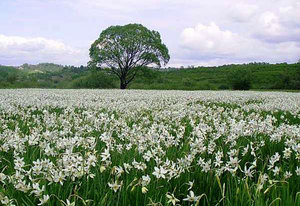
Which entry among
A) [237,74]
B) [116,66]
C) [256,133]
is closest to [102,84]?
[116,66]

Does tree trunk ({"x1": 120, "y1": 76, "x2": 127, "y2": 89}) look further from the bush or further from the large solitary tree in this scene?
the bush

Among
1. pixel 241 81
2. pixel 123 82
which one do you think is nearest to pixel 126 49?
pixel 123 82

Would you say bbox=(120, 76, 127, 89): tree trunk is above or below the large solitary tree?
below

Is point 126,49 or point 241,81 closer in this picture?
point 126,49

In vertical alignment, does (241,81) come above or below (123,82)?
above

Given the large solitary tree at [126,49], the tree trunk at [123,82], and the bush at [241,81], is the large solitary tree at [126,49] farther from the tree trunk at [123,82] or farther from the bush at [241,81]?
the bush at [241,81]

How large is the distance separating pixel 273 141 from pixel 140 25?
50.8 metres

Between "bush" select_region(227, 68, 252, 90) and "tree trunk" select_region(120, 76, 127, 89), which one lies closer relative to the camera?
"tree trunk" select_region(120, 76, 127, 89)

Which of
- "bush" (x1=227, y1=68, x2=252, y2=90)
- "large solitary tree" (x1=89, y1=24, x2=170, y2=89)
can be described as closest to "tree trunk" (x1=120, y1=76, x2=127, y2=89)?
"large solitary tree" (x1=89, y1=24, x2=170, y2=89)

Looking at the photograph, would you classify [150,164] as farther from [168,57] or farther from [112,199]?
[168,57]

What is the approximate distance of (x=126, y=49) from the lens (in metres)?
51.6

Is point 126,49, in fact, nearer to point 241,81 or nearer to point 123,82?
point 123,82

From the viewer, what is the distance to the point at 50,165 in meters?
2.79

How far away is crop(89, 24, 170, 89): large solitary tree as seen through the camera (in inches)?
1994
